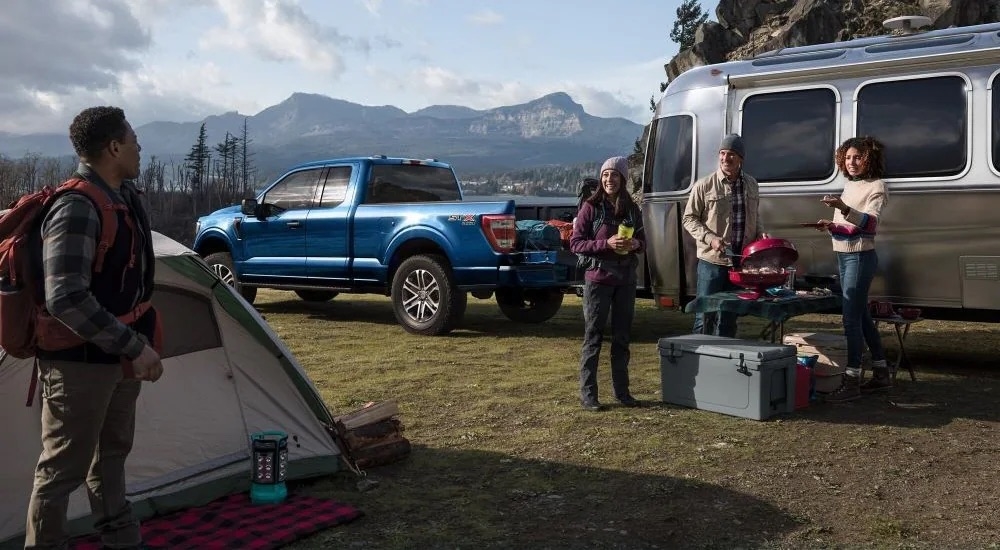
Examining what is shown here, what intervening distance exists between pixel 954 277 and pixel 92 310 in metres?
6.90

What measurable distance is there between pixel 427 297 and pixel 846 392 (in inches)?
193

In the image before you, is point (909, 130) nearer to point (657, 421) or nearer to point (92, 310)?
point (657, 421)

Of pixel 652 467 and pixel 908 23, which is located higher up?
pixel 908 23

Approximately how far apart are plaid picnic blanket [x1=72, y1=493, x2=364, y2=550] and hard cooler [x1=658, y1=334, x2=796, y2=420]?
10.2 ft

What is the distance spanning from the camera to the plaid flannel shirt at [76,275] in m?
3.31

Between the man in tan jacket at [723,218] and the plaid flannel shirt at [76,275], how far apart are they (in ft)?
16.4

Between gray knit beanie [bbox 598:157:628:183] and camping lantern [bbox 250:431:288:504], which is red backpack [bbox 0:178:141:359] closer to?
camping lantern [bbox 250:431:288:504]

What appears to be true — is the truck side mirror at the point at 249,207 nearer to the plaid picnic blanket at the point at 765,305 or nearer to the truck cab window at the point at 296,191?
the truck cab window at the point at 296,191

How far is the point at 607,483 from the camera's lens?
5.37 m

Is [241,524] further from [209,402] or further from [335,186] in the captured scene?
[335,186]

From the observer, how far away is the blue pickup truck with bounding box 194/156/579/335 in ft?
33.4

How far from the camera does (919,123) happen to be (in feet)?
26.3

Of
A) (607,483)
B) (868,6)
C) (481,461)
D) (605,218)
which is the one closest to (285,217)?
(605,218)

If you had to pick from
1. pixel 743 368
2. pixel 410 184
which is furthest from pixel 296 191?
pixel 743 368
